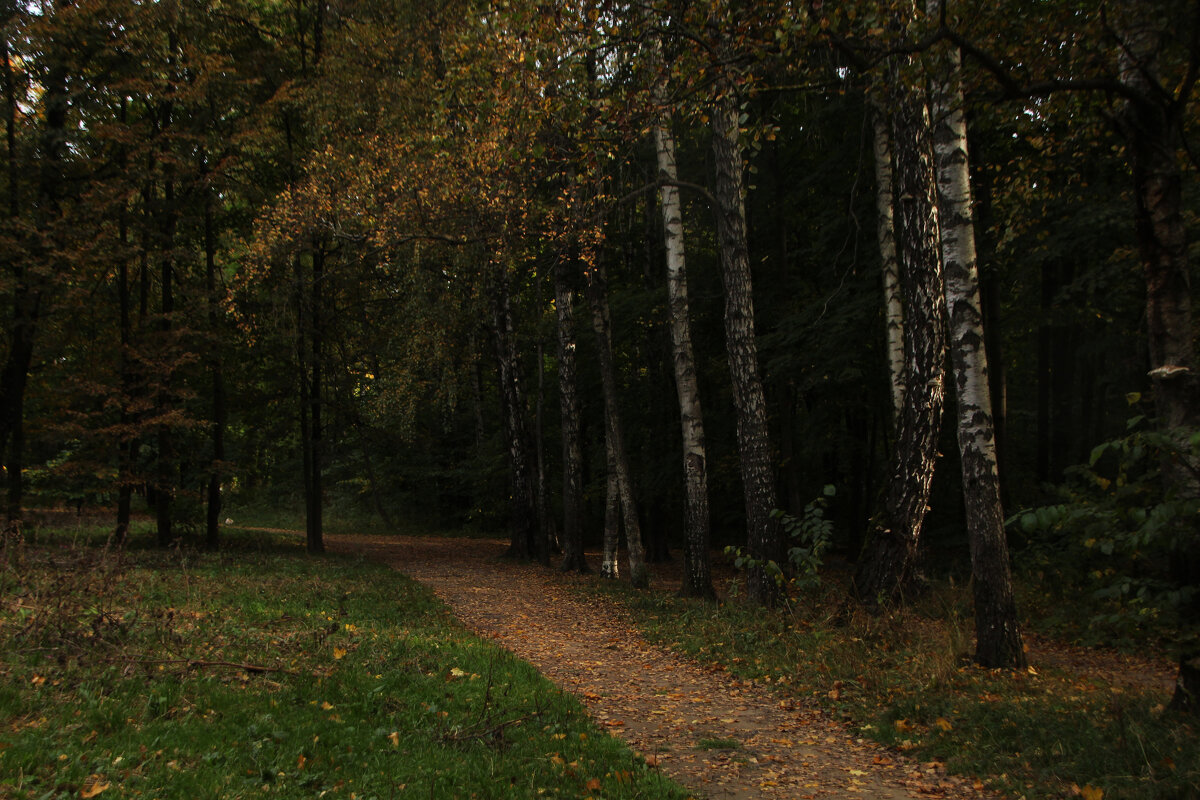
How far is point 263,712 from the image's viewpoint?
5395 millimetres

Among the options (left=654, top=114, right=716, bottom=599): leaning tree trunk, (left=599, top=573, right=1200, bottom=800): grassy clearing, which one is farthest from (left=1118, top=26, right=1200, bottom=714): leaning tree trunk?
(left=654, top=114, right=716, bottom=599): leaning tree trunk

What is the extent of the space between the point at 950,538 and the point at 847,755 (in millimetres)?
10991

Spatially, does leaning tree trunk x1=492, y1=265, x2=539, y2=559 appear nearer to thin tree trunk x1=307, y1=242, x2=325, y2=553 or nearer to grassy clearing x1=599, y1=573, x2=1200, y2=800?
thin tree trunk x1=307, y1=242, x2=325, y2=553

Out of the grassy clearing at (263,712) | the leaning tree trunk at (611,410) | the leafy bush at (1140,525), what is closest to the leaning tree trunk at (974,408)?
the leafy bush at (1140,525)

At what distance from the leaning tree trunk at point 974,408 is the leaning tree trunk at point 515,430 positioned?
13.9 m

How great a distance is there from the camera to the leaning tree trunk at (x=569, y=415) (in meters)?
17.7

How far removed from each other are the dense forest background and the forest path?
2050 millimetres

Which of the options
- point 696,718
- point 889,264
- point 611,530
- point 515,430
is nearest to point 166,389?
point 515,430

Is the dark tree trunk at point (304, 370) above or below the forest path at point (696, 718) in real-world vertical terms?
above

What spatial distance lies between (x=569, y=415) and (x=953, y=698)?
1262 centimetres

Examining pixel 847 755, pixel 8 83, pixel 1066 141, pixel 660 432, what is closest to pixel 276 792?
pixel 847 755

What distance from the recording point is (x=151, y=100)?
698 inches

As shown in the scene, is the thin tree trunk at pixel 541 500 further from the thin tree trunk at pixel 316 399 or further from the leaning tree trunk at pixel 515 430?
the thin tree trunk at pixel 316 399

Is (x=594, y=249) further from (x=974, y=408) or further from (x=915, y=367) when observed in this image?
(x=974, y=408)
